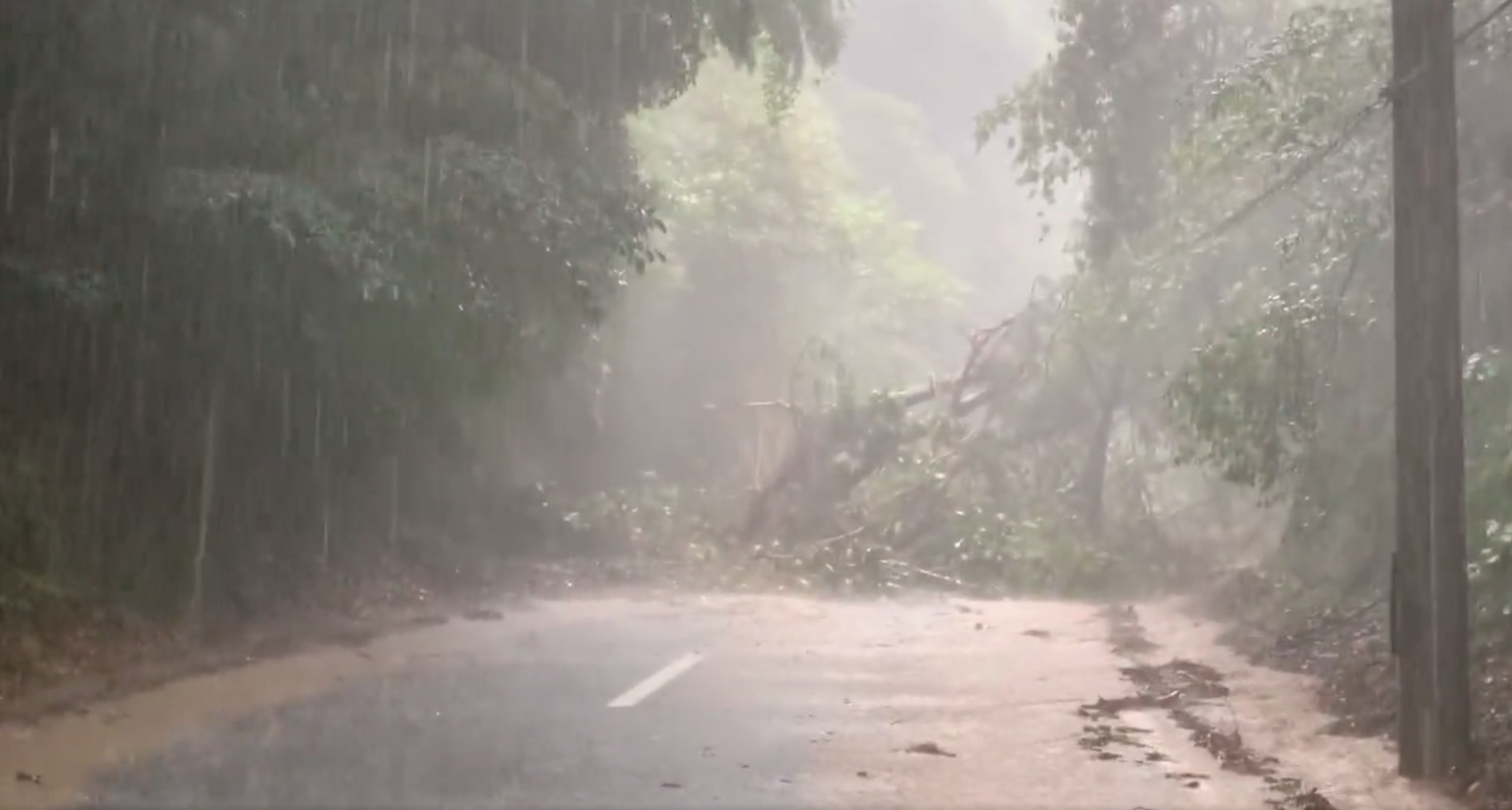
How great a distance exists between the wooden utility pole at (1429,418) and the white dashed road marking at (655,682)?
15.4 ft

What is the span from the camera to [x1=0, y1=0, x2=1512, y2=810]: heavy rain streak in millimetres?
8148

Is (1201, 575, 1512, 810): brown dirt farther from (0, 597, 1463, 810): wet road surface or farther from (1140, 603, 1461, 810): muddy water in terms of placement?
(0, 597, 1463, 810): wet road surface

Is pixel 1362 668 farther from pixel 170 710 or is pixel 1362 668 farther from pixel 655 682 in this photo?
pixel 170 710

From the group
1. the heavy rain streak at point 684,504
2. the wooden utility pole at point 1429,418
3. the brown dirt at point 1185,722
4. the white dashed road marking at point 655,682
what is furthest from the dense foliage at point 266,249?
the wooden utility pole at point 1429,418

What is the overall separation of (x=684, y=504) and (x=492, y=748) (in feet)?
56.9

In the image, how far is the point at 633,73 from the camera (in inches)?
693

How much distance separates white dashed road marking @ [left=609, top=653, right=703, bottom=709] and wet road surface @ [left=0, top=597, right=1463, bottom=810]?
4cm

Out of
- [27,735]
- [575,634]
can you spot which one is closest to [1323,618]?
[575,634]

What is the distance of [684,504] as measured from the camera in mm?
26000

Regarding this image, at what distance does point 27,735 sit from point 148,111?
4.55m

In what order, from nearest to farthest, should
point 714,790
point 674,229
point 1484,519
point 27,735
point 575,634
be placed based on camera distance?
point 714,790, point 27,735, point 1484,519, point 575,634, point 674,229

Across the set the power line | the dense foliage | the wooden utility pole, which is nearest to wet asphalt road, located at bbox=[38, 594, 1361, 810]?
the wooden utility pole

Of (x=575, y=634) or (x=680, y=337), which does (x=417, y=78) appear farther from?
(x=680, y=337)

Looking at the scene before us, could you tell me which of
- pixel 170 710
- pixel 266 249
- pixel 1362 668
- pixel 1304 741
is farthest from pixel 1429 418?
pixel 266 249
